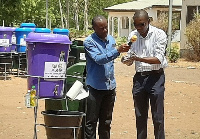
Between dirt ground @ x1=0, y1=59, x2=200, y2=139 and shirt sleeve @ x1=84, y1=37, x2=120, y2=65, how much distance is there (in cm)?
218

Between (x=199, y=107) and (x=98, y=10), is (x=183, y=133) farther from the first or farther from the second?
(x=98, y=10)

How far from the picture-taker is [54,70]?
6.16m

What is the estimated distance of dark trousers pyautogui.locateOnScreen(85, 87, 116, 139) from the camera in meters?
6.80

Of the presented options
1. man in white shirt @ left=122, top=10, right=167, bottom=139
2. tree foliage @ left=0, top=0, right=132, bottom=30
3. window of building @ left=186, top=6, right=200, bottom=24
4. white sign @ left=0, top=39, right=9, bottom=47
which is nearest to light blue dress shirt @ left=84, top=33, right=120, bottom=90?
man in white shirt @ left=122, top=10, right=167, bottom=139

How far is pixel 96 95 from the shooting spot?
681cm

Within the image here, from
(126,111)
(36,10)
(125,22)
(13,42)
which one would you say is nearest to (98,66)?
(126,111)

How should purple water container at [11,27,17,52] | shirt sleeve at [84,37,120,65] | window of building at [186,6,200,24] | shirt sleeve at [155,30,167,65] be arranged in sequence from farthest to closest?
window of building at [186,6,200,24] → purple water container at [11,27,17,52] → shirt sleeve at [155,30,167,65] → shirt sleeve at [84,37,120,65]

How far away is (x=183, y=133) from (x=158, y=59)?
265cm

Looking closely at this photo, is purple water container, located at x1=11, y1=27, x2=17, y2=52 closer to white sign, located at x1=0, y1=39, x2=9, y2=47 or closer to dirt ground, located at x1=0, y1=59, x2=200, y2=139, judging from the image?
white sign, located at x1=0, y1=39, x2=9, y2=47

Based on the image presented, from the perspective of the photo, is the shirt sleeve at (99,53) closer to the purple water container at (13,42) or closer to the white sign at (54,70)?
the white sign at (54,70)

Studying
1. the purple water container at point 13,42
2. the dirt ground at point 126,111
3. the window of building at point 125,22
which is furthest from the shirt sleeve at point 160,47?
the window of building at point 125,22

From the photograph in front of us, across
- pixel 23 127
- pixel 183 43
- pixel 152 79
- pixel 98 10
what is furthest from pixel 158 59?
pixel 98 10

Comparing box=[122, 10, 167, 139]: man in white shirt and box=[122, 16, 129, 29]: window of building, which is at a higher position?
box=[122, 16, 129, 29]: window of building

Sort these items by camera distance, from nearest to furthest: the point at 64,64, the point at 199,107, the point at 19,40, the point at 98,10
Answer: the point at 64,64
the point at 199,107
the point at 19,40
the point at 98,10
